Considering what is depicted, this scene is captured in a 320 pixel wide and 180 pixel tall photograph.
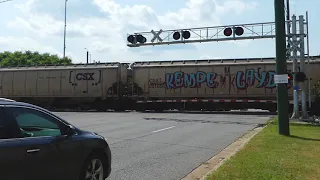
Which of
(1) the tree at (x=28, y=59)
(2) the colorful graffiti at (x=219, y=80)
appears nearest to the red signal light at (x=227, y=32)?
(2) the colorful graffiti at (x=219, y=80)

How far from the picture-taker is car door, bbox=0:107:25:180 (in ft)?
14.6

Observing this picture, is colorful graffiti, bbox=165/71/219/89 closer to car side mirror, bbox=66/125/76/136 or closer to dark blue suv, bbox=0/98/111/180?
dark blue suv, bbox=0/98/111/180

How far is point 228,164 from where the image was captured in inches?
328

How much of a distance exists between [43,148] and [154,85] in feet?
89.8

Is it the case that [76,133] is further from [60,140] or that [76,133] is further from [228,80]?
[228,80]

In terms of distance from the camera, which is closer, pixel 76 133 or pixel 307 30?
pixel 76 133

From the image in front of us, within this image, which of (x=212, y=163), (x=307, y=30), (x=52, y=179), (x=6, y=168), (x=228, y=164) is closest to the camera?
(x=6, y=168)

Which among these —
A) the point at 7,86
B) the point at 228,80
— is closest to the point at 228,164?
the point at 228,80

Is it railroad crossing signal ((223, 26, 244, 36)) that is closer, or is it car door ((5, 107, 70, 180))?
car door ((5, 107, 70, 180))

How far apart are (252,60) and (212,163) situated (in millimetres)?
22589

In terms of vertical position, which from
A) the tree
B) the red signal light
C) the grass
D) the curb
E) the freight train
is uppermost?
the tree

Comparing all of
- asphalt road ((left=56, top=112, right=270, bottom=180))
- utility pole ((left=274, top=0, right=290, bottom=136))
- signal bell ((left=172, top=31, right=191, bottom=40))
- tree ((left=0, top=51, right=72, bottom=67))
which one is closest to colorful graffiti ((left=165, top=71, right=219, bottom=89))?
signal bell ((left=172, top=31, right=191, bottom=40))

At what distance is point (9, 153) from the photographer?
4539mm

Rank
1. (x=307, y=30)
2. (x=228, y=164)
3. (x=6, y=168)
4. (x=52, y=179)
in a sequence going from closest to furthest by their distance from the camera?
1. (x=6, y=168)
2. (x=52, y=179)
3. (x=228, y=164)
4. (x=307, y=30)
